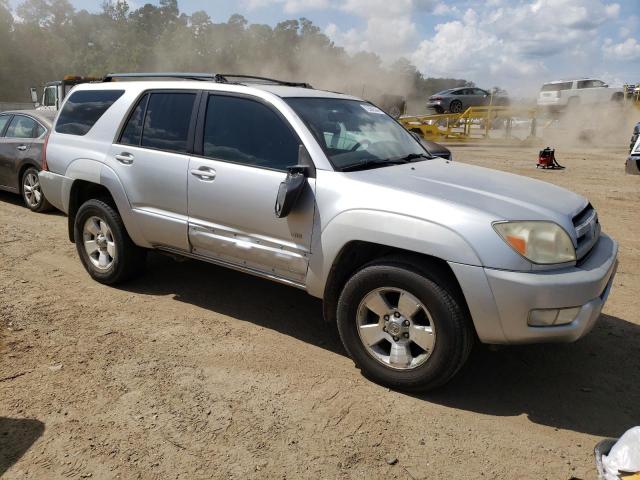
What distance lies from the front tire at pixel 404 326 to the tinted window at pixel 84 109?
289cm

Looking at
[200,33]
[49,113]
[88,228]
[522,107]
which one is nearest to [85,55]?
[200,33]

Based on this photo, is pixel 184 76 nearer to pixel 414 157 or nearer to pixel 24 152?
pixel 414 157

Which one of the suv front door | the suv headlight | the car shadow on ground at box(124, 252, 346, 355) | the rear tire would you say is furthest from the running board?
the rear tire

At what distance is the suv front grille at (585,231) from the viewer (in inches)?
123

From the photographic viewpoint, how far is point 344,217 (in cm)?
328

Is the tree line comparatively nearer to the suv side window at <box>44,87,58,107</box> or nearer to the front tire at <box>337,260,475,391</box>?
the suv side window at <box>44,87,58,107</box>

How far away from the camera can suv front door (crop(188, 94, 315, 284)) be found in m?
3.56

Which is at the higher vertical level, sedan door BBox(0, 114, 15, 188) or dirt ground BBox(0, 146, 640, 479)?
sedan door BBox(0, 114, 15, 188)

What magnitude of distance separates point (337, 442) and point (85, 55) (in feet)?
218

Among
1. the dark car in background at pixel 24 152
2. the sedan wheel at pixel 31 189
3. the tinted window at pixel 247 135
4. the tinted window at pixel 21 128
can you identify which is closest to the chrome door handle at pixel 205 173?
the tinted window at pixel 247 135

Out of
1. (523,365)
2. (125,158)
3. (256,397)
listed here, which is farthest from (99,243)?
(523,365)

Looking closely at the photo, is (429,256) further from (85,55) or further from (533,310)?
(85,55)

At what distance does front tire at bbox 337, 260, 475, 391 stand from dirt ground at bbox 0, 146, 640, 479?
6.5 inches

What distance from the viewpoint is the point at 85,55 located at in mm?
60156
